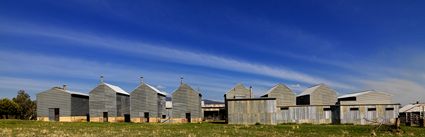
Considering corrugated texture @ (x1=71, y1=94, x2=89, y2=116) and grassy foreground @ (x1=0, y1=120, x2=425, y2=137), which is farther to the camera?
corrugated texture @ (x1=71, y1=94, x2=89, y2=116)

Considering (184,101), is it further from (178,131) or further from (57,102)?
(178,131)

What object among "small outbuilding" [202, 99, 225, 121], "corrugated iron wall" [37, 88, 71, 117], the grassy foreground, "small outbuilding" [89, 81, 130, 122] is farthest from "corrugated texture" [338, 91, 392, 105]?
"corrugated iron wall" [37, 88, 71, 117]

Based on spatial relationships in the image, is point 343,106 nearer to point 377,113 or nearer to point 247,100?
point 377,113

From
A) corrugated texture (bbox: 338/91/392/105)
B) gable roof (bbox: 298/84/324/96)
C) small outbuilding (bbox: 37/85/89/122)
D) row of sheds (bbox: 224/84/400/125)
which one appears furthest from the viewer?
gable roof (bbox: 298/84/324/96)

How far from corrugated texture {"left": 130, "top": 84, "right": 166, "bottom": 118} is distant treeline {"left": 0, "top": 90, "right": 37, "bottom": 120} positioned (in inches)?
1159

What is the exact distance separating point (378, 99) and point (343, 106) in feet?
47.5

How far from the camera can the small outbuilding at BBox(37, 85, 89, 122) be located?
75562mm

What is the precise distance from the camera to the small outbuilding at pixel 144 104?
77250 mm

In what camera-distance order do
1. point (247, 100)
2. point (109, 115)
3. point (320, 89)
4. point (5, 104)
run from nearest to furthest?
point (247, 100) < point (109, 115) < point (320, 89) < point (5, 104)

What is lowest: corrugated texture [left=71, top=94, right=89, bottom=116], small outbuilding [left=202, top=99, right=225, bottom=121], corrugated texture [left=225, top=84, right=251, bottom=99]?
small outbuilding [left=202, top=99, right=225, bottom=121]

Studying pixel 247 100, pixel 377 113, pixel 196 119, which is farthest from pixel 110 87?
pixel 377 113

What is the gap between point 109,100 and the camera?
3000 inches

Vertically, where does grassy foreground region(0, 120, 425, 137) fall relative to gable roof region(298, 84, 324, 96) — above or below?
below

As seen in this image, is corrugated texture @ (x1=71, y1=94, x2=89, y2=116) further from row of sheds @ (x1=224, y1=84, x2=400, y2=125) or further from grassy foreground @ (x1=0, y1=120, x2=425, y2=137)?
grassy foreground @ (x1=0, y1=120, x2=425, y2=137)
